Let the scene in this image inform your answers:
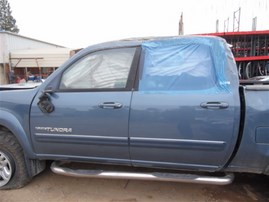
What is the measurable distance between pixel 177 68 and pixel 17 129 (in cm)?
204

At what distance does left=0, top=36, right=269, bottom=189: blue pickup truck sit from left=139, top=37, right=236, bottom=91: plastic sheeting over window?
0.01 metres

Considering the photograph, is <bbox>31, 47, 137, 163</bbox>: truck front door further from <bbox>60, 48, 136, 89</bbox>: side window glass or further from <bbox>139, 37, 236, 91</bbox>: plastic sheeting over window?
<bbox>139, 37, 236, 91</bbox>: plastic sheeting over window

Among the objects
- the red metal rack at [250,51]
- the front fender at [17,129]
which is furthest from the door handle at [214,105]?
the red metal rack at [250,51]

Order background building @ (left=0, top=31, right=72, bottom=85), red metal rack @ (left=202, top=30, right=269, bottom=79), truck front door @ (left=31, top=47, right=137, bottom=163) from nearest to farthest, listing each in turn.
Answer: truck front door @ (left=31, top=47, right=137, bottom=163) → red metal rack @ (left=202, top=30, right=269, bottom=79) → background building @ (left=0, top=31, right=72, bottom=85)

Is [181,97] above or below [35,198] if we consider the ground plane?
above

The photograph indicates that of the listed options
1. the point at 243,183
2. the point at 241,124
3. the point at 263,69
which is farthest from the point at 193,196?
the point at 263,69

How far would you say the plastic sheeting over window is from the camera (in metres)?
2.73

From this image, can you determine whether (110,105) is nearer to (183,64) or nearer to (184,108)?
(184,108)

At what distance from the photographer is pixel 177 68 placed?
285 centimetres

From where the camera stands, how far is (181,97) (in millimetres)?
2723

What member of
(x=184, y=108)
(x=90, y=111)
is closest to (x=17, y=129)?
(x=90, y=111)

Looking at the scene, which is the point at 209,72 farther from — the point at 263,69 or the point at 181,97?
the point at 263,69

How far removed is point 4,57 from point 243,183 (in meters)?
21.8

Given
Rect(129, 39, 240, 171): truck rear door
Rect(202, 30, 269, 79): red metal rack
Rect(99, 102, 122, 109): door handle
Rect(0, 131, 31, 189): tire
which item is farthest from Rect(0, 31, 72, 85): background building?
Rect(129, 39, 240, 171): truck rear door
